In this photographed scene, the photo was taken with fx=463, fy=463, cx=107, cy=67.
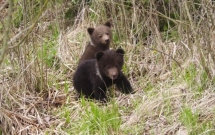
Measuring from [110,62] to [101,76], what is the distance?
9.7 inches

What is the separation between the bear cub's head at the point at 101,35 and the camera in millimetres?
7715

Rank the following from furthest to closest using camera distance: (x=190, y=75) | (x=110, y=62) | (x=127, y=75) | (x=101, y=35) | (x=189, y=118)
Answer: (x=101, y=35)
(x=127, y=75)
(x=110, y=62)
(x=190, y=75)
(x=189, y=118)

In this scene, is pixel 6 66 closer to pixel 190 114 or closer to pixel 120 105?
pixel 120 105

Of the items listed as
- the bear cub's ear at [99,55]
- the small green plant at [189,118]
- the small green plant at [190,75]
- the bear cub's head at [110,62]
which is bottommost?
the small green plant at [189,118]

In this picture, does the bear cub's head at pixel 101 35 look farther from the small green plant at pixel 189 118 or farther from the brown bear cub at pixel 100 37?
the small green plant at pixel 189 118

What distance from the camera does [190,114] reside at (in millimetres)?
4820

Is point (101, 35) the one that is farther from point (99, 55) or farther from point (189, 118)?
point (189, 118)

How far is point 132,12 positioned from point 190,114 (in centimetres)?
345

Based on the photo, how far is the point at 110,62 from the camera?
619 centimetres

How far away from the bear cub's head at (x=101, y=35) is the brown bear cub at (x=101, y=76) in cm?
119

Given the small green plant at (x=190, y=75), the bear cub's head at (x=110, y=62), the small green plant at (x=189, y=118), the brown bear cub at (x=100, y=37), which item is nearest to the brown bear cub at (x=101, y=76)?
the bear cub's head at (x=110, y=62)

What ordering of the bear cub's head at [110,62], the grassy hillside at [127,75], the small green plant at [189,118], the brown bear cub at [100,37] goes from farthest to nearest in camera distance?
the brown bear cub at [100,37] < the bear cub's head at [110,62] < the grassy hillside at [127,75] < the small green plant at [189,118]

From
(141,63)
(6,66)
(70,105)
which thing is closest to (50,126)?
(70,105)

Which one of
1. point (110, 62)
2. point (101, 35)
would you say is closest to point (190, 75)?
point (110, 62)
